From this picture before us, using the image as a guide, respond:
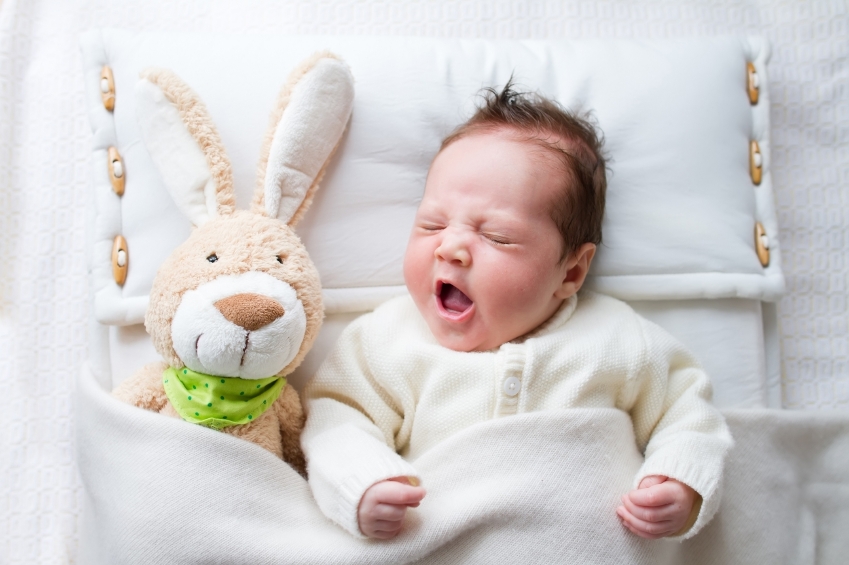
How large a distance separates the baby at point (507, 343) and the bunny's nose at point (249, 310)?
0.23 meters

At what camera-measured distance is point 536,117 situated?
108 cm

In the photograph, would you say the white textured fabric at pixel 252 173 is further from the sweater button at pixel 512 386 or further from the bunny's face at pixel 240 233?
the sweater button at pixel 512 386

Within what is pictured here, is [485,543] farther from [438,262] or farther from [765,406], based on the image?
[765,406]

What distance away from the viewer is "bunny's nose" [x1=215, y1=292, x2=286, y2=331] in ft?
2.76

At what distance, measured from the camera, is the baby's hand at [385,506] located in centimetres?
88

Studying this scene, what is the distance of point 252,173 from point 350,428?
0.46 meters

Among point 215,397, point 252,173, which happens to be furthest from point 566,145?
point 215,397

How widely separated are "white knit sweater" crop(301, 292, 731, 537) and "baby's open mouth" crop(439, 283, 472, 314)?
0.21ft

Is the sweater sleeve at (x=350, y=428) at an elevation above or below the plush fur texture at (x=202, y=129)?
below

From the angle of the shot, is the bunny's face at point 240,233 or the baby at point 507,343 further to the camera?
the baby at point 507,343

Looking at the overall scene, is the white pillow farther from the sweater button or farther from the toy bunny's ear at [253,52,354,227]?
the sweater button

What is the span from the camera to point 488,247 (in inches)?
39.7

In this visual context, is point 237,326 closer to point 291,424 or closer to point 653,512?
point 291,424

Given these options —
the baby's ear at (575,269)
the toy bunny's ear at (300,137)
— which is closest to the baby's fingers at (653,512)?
the baby's ear at (575,269)
